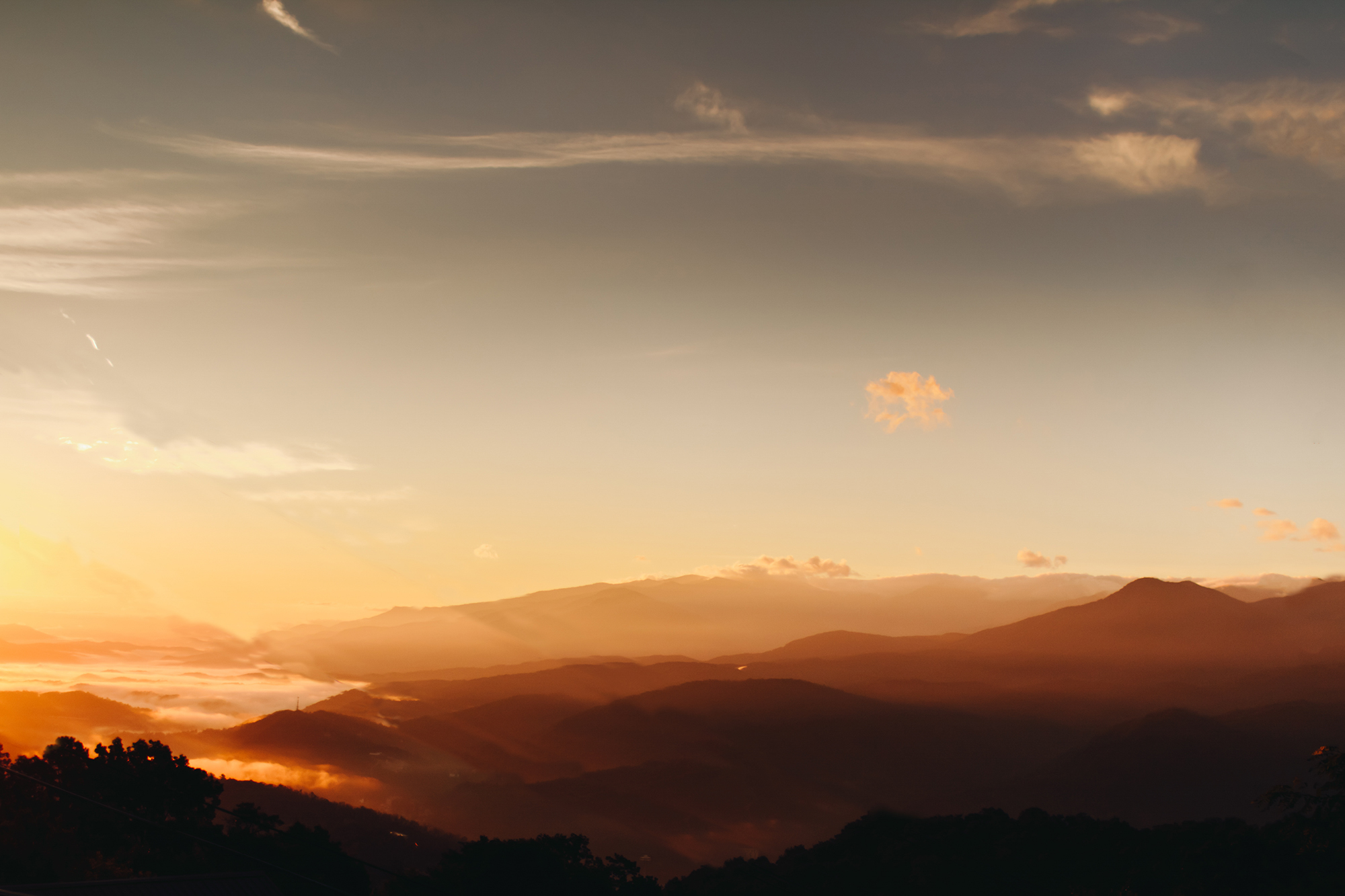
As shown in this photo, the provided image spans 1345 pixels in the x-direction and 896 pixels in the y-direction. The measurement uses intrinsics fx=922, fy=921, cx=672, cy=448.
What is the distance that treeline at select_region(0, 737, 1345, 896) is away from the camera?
75312 millimetres

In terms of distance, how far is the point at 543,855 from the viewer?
4082 inches

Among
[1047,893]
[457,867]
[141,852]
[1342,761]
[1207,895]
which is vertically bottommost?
[1047,893]

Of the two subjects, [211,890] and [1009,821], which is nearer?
[211,890]

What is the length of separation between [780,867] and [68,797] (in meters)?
125

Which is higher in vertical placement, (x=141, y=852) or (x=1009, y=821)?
(x=141, y=852)

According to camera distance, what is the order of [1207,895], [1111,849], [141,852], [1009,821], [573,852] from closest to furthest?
[141,852] → [573,852] → [1207,895] → [1111,849] → [1009,821]

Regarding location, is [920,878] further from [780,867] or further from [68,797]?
[68,797]

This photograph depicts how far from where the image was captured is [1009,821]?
192m

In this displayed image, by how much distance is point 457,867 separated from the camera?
106 meters

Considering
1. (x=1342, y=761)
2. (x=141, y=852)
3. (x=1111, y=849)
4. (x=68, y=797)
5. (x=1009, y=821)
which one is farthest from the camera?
(x=1009, y=821)

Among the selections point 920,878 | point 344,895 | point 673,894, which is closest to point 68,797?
point 344,895

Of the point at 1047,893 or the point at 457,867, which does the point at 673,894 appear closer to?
the point at 457,867

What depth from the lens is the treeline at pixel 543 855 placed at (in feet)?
247

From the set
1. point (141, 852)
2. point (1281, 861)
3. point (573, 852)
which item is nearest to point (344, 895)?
point (141, 852)
